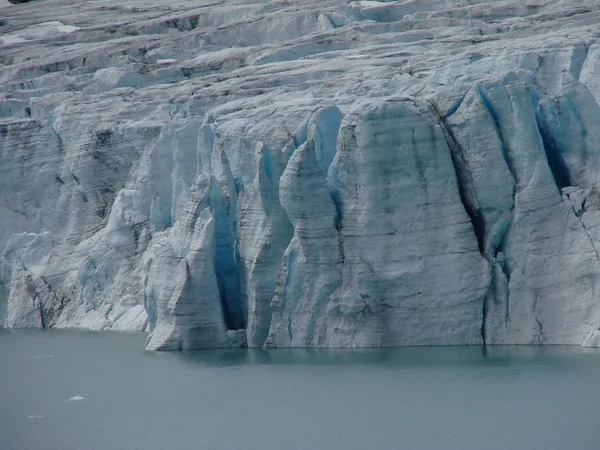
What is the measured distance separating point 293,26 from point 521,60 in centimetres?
1722

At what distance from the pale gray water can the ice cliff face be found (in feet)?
3.05

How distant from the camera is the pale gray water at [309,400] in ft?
72.3

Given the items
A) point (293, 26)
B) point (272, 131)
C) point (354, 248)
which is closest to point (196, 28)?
point (293, 26)

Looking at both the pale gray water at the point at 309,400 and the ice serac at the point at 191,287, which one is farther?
the ice serac at the point at 191,287

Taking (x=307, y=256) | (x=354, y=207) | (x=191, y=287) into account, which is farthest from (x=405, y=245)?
(x=191, y=287)

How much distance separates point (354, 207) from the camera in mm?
29516

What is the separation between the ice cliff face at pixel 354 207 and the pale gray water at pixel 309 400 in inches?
36.7

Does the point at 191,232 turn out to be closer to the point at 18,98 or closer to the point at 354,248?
the point at 354,248

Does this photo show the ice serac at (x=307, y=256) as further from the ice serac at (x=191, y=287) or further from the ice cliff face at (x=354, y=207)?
the ice serac at (x=191, y=287)

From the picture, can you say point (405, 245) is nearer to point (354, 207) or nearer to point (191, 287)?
point (354, 207)

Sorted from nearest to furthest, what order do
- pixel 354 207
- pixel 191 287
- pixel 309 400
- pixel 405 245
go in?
pixel 309 400, pixel 405 245, pixel 354 207, pixel 191 287

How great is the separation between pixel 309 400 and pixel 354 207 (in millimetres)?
5922

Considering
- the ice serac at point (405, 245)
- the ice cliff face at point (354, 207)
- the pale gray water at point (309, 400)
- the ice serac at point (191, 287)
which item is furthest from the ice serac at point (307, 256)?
the ice serac at point (191, 287)

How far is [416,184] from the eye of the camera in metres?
29.2
